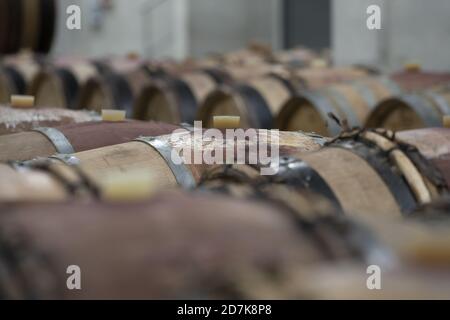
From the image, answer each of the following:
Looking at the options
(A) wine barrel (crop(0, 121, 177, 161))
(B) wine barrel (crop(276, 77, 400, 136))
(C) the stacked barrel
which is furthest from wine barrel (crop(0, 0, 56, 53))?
(A) wine barrel (crop(0, 121, 177, 161))

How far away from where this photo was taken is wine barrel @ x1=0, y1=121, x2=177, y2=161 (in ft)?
11.0

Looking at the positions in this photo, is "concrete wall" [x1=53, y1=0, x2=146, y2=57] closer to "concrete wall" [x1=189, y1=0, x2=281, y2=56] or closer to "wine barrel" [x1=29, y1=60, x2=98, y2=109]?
"concrete wall" [x1=189, y1=0, x2=281, y2=56]

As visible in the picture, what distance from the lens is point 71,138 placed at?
3414 millimetres

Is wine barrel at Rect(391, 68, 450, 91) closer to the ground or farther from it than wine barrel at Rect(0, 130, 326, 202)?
farther from it

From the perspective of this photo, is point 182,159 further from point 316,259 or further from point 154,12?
point 154,12

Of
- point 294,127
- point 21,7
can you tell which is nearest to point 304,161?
point 294,127

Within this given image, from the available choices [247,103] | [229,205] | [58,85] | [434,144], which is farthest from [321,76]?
[229,205]

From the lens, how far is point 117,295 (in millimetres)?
1470

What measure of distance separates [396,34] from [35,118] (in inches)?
174

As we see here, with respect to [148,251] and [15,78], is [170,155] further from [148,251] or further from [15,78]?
[15,78]

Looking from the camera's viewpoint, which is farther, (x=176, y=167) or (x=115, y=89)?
(x=115, y=89)

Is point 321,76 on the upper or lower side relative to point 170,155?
upper

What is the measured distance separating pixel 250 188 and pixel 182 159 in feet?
2.56

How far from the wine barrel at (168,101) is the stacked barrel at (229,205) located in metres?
0.97
